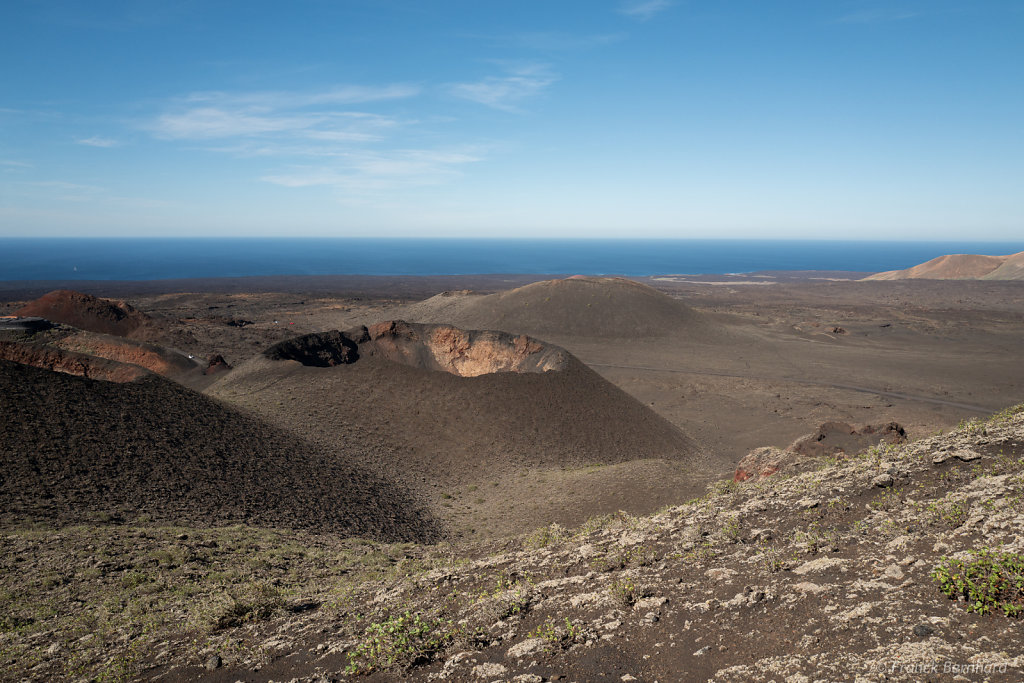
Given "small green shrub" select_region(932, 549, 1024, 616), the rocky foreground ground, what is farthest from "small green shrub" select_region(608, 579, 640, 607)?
"small green shrub" select_region(932, 549, 1024, 616)

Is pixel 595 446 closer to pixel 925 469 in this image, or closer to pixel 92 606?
pixel 925 469

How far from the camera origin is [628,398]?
934 inches

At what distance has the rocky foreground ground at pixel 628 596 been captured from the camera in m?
4.57

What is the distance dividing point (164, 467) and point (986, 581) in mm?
15528

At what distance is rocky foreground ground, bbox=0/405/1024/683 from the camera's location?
4574 mm

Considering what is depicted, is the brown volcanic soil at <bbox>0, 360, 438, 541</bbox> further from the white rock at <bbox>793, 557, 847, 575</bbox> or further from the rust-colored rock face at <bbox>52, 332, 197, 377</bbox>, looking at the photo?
the rust-colored rock face at <bbox>52, 332, 197, 377</bbox>

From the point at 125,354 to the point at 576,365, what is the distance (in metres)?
23.2

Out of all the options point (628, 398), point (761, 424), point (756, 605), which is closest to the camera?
point (756, 605)

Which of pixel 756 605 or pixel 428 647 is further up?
pixel 756 605

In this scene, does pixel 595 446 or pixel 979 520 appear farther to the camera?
pixel 595 446

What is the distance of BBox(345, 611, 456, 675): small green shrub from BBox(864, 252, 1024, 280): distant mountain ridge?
454 feet

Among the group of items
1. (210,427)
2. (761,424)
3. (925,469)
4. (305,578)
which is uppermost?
(925,469)

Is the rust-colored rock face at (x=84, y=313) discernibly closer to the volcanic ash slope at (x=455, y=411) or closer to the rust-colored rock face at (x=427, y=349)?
the volcanic ash slope at (x=455, y=411)

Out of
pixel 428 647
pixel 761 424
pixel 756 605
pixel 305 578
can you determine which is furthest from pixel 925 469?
pixel 761 424
